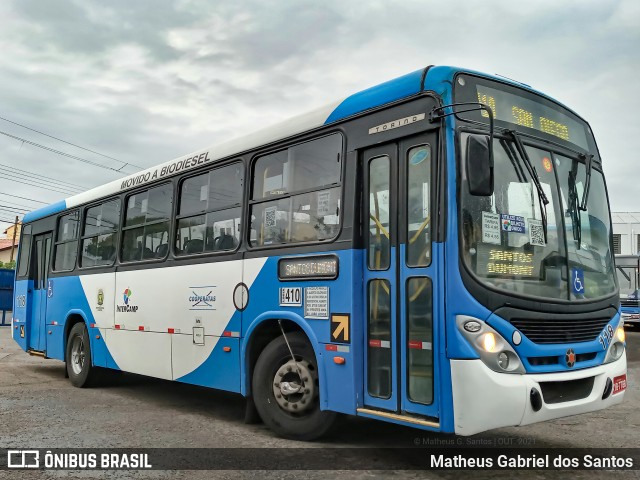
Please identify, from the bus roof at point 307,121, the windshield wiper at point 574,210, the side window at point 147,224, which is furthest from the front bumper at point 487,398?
the side window at point 147,224

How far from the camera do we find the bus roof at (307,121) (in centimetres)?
528

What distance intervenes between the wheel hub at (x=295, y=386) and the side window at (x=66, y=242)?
19.1 ft

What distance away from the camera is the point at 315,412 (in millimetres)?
5918

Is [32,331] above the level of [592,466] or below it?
above

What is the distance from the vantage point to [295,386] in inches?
239

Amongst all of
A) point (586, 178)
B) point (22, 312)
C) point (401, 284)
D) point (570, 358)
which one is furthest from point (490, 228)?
point (22, 312)

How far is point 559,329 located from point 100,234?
722cm

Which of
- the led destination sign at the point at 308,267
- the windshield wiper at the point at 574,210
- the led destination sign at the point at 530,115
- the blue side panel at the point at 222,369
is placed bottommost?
the blue side panel at the point at 222,369

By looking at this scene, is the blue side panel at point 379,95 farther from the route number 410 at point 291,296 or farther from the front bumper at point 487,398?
the front bumper at point 487,398

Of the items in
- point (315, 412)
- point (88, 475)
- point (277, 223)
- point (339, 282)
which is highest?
point (277, 223)

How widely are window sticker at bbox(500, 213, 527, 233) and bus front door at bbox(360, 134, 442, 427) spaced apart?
22.6 inches

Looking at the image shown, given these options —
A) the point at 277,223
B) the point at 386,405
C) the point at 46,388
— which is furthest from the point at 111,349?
the point at 386,405

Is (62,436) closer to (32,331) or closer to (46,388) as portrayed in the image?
(46,388)

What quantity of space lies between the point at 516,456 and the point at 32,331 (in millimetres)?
9386
